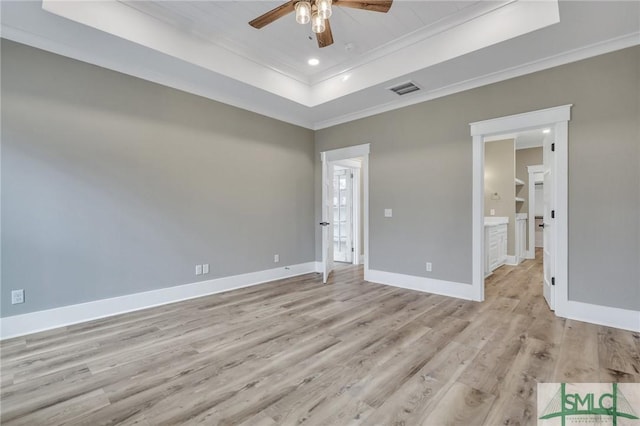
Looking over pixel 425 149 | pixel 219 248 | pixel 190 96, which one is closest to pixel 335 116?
pixel 425 149

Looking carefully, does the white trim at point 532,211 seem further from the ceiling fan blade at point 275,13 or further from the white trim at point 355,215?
the ceiling fan blade at point 275,13

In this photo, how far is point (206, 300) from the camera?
12.6ft

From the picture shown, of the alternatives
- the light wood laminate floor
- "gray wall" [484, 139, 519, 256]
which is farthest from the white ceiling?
"gray wall" [484, 139, 519, 256]

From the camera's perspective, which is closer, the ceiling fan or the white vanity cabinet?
the ceiling fan

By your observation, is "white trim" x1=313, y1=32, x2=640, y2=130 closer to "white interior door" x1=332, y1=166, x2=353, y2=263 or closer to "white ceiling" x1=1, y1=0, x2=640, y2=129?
"white ceiling" x1=1, y1=0, x2=640, y2=129

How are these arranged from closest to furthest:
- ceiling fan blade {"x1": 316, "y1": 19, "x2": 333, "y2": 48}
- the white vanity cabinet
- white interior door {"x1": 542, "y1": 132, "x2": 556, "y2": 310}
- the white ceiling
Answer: ceiling fan blade {"x1": 316, "y1": 19, "x2": 333, "y2": 48} < the white ceiling < white interior door {"x1": 542, "y1": 132, "x2": 556, "y2": 310} < the white vanity cabinet

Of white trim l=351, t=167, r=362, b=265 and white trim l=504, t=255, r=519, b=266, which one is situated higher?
white trim l=351, t=167, r=362, b=265

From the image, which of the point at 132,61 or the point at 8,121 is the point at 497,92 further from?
the point at 8,121

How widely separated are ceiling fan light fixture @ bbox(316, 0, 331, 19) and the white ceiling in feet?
3.05

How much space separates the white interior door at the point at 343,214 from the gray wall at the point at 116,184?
88.8 inches

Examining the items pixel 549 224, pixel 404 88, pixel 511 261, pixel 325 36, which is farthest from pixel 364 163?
pixel 511 261

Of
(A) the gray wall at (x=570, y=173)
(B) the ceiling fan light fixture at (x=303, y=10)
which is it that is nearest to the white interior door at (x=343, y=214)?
(A) the gray wall at (x=570, y=173)

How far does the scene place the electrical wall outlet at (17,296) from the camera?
273 cm

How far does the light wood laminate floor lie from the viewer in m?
1.69
